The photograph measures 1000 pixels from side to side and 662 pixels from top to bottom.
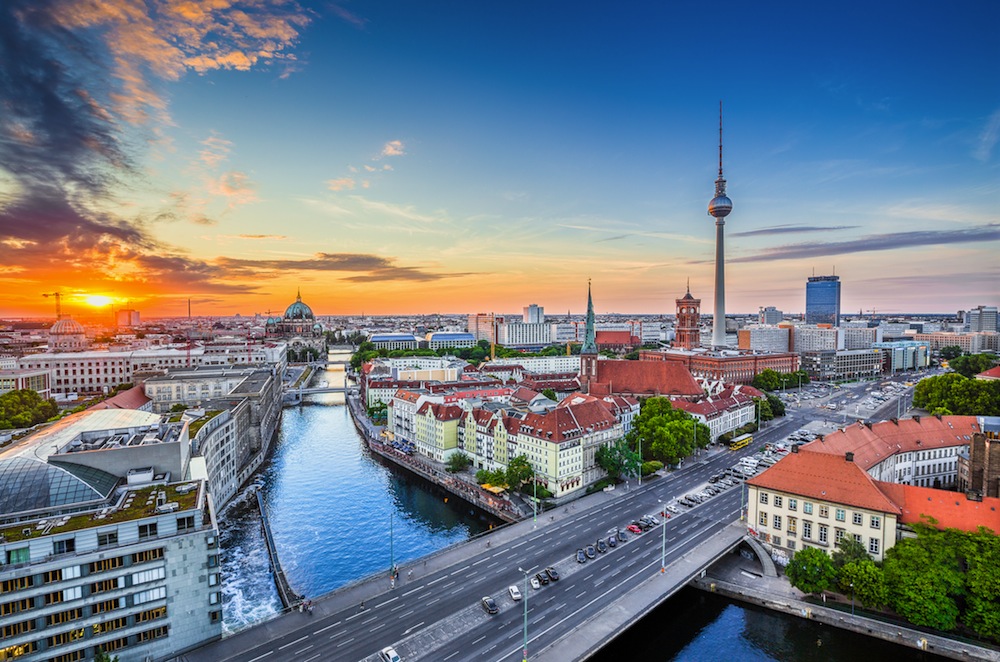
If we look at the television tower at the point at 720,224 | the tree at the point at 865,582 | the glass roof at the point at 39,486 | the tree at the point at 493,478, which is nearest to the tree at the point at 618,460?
the tree at the point at 493,478

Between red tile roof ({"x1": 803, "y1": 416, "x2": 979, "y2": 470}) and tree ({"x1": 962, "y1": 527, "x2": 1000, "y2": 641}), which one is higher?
red tile roof ({"x1": 803, "y1": 416, "x2": 979, "y2": 470})

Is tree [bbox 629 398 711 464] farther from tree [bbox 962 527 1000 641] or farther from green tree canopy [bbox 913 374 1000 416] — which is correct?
green tree canopy [bbox 913 374 1000 416]

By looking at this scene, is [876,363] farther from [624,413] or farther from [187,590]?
[187,590]

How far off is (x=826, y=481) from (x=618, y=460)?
25.3m

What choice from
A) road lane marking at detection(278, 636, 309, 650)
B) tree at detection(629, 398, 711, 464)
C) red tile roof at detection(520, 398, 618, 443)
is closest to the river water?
road lane marking at detection(278, 636, 309, 650)

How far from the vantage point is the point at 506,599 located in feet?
128

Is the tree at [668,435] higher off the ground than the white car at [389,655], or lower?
higher

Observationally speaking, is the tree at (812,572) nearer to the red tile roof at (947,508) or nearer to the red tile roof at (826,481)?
the red tile roof at (826,481)

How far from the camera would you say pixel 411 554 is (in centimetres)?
5212

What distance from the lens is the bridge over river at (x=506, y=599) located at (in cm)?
3362

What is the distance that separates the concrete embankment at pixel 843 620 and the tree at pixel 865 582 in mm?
1620

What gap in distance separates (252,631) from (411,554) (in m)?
18.5

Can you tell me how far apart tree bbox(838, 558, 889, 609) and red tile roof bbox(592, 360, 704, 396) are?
65821mm

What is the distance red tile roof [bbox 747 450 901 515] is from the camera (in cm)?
4206
